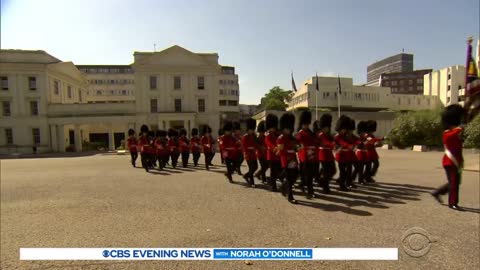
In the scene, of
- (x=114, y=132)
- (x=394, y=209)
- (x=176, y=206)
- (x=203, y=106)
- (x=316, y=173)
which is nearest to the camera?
(x=394, y=209)

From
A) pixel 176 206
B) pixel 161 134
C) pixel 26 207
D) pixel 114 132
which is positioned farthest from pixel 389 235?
pixel 114 132

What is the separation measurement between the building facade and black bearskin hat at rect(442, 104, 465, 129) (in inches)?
1010

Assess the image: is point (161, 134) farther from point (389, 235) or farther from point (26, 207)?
point (389, 235)

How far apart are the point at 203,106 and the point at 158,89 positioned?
511 cm

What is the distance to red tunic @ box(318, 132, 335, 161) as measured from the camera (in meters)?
7.45

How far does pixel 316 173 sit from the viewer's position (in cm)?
805

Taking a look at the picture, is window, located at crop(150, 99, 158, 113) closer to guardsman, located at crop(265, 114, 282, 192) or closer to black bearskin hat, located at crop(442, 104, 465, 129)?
guardsman, located at crop(265, 114, 282, 192)

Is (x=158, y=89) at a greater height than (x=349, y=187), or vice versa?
(x=158, y=89)

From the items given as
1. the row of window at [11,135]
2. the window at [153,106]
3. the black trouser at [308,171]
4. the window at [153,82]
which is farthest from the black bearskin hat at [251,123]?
the window at [153,106]

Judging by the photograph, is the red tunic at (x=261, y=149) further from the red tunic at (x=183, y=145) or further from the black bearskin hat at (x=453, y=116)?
the black bearskin hat at (x=453, y=116)

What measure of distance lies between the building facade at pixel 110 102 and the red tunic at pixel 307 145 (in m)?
19.9

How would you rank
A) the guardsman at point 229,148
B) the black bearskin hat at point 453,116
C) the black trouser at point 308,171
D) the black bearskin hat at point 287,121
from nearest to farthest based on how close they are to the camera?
1. the black bearskin hat at point 453,116
2. the black bearskin hat at point 287,121
3. the black trouser at point 308,171
4. the guardsman at point 229,148

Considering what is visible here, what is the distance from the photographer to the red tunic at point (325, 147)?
7.45 metres

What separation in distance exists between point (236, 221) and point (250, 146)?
13.0 ft
